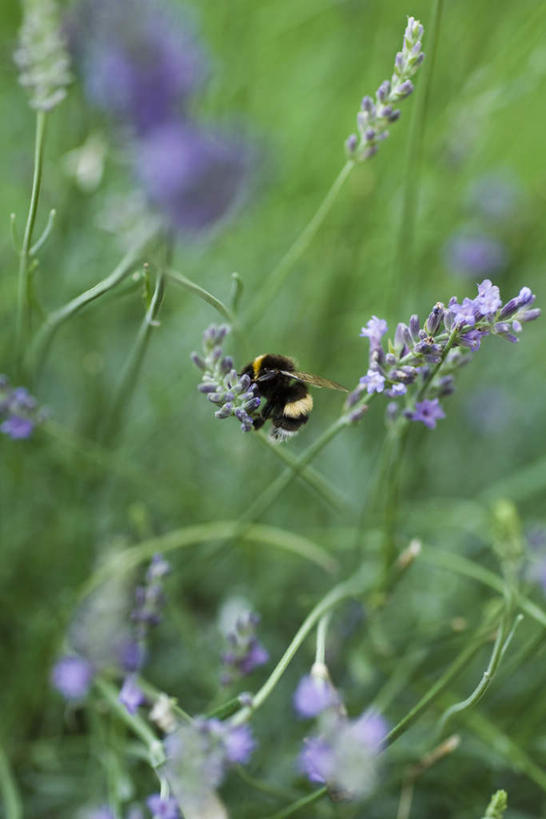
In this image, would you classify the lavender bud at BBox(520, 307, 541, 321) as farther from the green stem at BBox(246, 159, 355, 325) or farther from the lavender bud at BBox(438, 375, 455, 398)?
the green stem at BBox(246, 159, 355, 325)

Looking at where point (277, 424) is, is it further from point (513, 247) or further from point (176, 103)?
point (513, 247)

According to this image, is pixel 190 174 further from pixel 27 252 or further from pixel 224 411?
pixel 224 411

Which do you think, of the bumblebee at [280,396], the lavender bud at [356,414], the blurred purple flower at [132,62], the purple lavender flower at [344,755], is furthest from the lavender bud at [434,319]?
the blurred purple flower at [132,62]

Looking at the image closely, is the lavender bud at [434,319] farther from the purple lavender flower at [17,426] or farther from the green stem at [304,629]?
the purple lavender flower at [17,426]

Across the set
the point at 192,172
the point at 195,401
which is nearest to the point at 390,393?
the point at 192,172

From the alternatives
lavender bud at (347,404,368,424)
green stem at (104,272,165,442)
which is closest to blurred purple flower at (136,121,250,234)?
green stem at (104,272,165,442)

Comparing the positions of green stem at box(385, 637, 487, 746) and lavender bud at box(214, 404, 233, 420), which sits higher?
lavender bud at box(214, 404, 233, 420)

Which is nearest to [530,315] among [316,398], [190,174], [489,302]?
[489,302]
